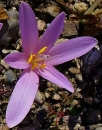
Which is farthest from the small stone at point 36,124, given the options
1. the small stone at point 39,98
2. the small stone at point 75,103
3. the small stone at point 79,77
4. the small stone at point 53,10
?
the small stone at point 53,10

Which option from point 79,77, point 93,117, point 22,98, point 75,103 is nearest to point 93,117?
point 93,117

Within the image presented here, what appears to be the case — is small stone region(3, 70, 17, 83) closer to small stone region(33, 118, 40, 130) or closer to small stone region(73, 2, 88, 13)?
small stone region(33, 118, 40, 130)

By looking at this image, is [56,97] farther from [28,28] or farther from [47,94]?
[28,28]

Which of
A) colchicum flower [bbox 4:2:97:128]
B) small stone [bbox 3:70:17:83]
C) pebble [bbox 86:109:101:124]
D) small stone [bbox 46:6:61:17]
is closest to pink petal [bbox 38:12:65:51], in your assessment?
colchicum flower [bbox 4:2:97:128]

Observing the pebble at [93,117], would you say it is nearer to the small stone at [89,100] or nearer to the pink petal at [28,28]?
the small stone at [89,100]

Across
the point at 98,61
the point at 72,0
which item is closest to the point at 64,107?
the point at 98,61

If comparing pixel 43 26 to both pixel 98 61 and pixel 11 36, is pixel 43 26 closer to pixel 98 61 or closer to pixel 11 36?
pixel 11 36
